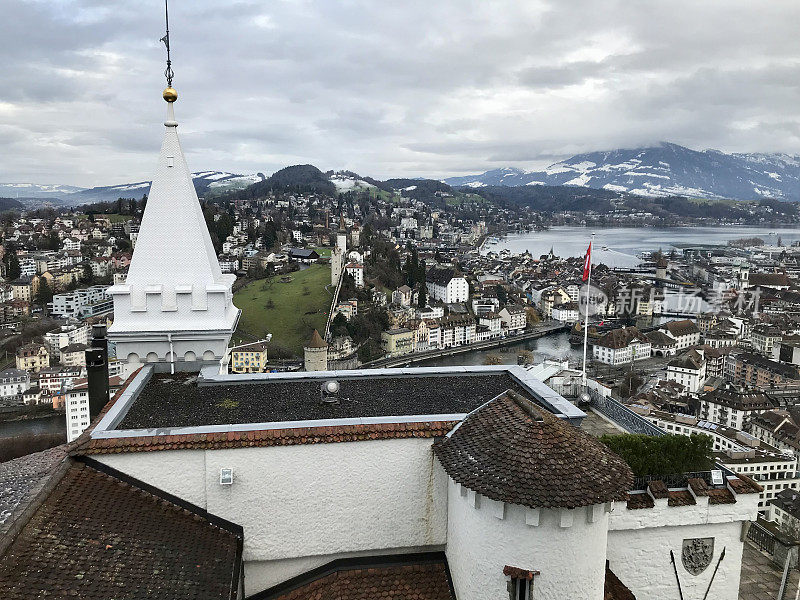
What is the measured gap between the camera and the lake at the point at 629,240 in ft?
344

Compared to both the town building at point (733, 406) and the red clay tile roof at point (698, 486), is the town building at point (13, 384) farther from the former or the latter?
the red clay tile roof at point (698, 486)

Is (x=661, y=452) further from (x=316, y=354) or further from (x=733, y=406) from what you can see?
(x=316, y=354)

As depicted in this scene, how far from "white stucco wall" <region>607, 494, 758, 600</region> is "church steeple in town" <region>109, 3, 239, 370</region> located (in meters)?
4.77

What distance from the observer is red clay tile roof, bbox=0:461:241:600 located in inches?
133

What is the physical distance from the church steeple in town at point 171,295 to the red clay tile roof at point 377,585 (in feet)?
9.66

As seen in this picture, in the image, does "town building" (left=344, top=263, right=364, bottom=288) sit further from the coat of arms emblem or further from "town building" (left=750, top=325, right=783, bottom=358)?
the coat of arms emblem

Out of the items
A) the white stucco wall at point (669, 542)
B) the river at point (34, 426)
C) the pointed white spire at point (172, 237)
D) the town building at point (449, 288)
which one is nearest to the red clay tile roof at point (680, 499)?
the white stucco wall at point (669, 542)

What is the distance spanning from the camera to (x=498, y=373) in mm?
6918

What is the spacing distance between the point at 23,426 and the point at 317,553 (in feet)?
144

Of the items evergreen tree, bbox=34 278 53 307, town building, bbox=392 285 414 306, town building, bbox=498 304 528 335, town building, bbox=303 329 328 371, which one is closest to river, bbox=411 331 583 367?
town building, bbox=498 304 528 335

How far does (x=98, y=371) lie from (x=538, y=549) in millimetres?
4674

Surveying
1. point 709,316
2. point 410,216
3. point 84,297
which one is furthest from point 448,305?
point 410,216

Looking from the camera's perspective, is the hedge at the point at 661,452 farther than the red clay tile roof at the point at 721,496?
Yes

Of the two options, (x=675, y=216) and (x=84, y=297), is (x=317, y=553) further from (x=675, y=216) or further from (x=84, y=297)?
(x=675, y=216)
